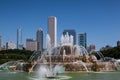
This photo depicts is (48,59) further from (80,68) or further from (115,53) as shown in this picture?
(115,53)

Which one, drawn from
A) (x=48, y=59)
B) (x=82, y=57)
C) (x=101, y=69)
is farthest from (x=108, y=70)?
(x=48, y=59)

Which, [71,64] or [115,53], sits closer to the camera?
[71,64]

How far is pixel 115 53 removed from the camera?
110812 mm

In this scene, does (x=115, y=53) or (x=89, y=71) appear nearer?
(x=89, y=71)

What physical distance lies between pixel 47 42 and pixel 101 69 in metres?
9.60

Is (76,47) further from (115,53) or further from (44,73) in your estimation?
(115,53)

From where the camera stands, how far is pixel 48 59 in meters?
47.9

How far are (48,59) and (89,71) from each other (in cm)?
715

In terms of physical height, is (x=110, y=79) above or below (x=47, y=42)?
below

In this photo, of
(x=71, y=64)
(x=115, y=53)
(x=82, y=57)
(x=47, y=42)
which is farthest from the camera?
(x=115, y=53)

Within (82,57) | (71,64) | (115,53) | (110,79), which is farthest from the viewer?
(115,53)

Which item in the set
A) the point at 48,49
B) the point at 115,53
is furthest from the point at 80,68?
the point at 115,53

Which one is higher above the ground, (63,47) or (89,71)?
(63,47)

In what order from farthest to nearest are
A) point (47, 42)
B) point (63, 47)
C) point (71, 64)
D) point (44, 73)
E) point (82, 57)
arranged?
point (63, 47)
point (47, 42)
point (82, 57)
point (71, 64)
point (44, 73)
